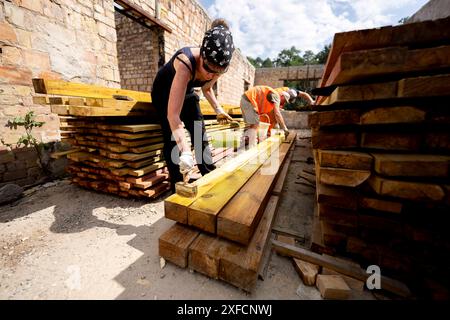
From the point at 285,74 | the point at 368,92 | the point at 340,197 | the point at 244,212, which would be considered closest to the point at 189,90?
the point at 244,212

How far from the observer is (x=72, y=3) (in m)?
3.14

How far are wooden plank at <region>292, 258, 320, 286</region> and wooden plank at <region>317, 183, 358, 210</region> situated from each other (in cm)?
45

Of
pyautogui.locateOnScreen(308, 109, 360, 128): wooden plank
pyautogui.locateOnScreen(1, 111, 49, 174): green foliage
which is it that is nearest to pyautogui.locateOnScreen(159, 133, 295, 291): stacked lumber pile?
pyautogui.locateOnScreen(308, 109, 360, 128): wooden plank

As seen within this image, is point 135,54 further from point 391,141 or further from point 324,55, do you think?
point 324,55

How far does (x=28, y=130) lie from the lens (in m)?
2.87

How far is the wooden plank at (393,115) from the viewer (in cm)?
110

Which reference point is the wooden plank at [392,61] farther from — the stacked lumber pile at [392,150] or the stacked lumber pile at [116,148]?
the stacked lumber pile at [116,148]

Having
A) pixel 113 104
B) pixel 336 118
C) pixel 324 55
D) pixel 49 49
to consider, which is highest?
pixel 324 55

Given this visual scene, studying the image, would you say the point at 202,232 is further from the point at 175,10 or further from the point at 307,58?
the point at 307,58

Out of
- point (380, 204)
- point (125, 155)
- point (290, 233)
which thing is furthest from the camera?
point (125, 155)

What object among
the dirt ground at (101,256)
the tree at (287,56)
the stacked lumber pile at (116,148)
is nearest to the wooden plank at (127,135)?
the stacked lumber pile at (116,148)

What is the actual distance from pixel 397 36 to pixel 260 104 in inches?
145

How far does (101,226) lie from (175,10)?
19.9 feet

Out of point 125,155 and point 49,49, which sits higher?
point 49,49
